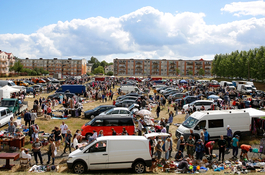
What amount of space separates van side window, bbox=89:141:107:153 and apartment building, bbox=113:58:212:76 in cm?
11537

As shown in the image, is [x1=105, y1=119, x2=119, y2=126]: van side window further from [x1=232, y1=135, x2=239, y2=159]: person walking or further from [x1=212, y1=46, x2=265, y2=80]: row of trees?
[x1=212, y1=46, x2=265, y2=80]: row of trees

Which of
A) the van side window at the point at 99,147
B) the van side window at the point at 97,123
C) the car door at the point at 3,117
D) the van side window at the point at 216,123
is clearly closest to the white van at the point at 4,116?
the car door at the point at 3,117

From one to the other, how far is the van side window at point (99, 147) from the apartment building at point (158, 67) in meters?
115

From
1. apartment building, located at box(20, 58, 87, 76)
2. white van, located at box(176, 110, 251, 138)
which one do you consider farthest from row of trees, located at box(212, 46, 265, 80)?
apartment building, located at box(20, 58, 87, 76)

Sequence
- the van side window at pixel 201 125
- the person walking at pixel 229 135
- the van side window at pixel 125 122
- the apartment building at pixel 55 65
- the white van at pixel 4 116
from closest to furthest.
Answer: the person walking at pixel 229 135 → the van side window at pixel 201 125 → the van side window at pixel 125 122 → the white van at pixel 4 116 → the apartment building at pixel 55 65

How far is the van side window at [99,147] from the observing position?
8.95m

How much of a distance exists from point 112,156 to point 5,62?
319ft

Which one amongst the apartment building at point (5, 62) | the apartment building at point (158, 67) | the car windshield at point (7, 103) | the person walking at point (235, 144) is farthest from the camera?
the apartment building at point (158, 67)

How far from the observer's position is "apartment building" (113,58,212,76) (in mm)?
124188

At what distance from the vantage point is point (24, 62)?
128 meters

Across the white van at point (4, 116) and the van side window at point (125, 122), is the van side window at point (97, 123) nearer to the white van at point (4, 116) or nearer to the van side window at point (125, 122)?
the van side window at point (125, 122)

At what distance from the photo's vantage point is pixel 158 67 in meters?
125

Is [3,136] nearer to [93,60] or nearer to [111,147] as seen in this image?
[111,147]

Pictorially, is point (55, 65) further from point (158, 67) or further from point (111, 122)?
point (111, 122)
